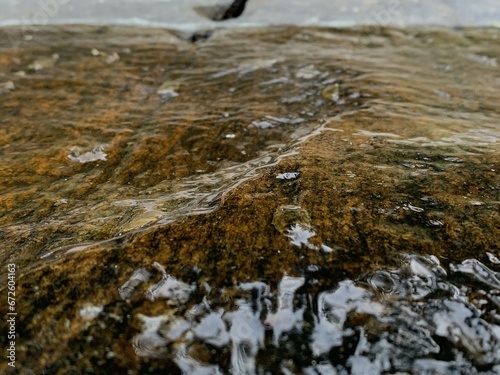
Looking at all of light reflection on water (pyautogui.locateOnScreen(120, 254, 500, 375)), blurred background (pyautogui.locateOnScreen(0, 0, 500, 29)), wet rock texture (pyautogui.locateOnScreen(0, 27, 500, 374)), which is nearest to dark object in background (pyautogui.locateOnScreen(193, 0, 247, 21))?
blurred background (pyautogui.locateOnScreen(0, 0, 500, 29))

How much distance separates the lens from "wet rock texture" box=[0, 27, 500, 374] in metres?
1.41

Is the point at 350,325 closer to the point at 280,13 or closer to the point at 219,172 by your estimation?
the point at 219,172

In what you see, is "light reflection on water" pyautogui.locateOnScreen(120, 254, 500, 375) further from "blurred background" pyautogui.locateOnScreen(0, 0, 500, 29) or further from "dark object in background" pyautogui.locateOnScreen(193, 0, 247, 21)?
"dark object in background" pyautogui.locateOnScreen(193, 0, 247, 21)

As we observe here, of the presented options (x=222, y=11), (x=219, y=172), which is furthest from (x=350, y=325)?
(x=222, y=11)

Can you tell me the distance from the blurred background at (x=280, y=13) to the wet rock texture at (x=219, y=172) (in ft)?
4.85

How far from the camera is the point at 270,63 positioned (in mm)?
4234

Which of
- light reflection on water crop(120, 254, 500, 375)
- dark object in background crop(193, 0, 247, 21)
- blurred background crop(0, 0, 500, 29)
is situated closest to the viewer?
light reflection on water crop(120, 254, 500, 375)

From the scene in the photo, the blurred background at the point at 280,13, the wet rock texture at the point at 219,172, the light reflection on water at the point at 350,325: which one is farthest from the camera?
the blurred background at the point at 280,13

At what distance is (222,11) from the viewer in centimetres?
647

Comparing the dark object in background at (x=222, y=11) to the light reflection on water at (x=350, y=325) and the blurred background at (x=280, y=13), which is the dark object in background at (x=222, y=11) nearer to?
the blurred background at (x=280, y=13)

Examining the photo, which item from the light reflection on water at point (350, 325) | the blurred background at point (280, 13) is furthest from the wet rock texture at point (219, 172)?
the blurred background at point (280, 13)

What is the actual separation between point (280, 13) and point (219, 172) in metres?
4.62

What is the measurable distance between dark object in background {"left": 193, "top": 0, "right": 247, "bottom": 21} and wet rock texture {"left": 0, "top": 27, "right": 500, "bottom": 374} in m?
2.14

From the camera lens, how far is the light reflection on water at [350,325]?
1196 millimetres
